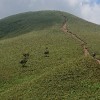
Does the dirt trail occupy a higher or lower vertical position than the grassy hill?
higher

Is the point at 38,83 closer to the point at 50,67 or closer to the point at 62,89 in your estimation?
the point at 62,89

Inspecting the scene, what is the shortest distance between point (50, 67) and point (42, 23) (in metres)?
71.3

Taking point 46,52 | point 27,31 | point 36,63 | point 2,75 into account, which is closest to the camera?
point 2,75

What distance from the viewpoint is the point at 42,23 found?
479ft

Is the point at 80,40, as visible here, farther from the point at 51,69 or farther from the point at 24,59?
the point at 51,69

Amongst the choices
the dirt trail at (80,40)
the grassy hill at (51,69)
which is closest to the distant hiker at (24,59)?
the grassy hill at (51,69)

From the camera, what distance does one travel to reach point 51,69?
73.3 meters

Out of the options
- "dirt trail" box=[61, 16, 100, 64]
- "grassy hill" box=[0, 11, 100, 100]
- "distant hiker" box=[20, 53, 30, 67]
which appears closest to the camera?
"grassy hill" box=[0, 11, 100, 100]

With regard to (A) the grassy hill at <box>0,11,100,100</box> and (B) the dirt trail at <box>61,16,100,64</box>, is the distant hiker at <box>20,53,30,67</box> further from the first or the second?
(B) the dirt trail at <box>61,16,100,64</box>

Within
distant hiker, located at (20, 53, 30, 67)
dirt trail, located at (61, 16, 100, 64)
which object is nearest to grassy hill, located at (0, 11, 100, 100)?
distant hiker, located at (20, 53, 30, 67)

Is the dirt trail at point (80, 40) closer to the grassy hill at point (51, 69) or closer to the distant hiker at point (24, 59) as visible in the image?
the grassy hill at point (51, 69)

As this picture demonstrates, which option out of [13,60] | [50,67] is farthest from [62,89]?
[13,60]

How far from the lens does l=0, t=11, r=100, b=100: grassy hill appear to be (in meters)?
59.1

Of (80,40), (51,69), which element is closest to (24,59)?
(51,69)
